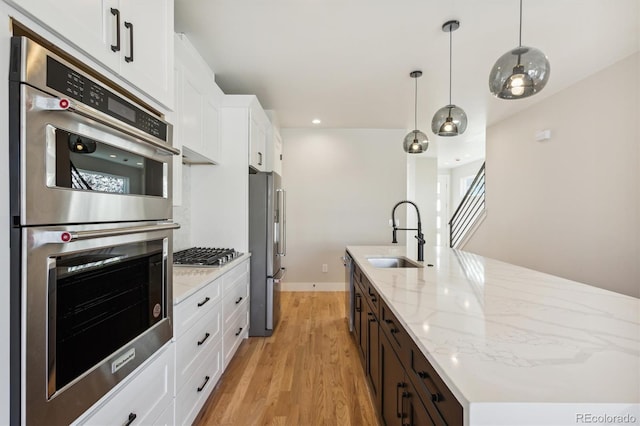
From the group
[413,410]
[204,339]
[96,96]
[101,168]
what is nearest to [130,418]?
[204,339]

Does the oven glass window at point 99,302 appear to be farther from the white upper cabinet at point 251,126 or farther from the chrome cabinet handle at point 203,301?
the white upper cabinet at point 251,126

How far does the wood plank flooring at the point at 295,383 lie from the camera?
1897 mm

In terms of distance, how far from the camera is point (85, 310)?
0.93 m

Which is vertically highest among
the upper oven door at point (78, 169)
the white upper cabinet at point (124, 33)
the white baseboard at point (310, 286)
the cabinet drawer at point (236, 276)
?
the white upper cabinet at point (124, 33)

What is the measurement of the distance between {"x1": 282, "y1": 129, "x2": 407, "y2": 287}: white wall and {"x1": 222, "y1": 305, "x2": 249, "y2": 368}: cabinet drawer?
2122mm

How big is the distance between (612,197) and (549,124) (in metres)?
1.21

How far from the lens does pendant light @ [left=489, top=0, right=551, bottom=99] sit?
1576 millimetres

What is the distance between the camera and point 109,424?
3.34 feet

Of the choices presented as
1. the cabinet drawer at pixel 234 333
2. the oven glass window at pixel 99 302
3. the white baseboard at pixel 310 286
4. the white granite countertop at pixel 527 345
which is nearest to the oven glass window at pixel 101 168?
the oven glass window at pixel 99 302

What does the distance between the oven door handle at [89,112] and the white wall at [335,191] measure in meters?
3.86

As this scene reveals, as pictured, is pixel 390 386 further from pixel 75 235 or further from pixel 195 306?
pixel 75 235

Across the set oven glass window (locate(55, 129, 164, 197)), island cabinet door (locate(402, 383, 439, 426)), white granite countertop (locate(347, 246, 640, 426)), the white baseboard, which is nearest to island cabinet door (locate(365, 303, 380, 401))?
white granite countertop (locate(347, 246, 640, 426))

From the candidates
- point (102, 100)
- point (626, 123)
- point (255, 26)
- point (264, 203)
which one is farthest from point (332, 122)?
point (102, 100)

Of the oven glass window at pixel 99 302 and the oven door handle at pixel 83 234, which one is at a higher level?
the oven door handle at pixel 83 234
